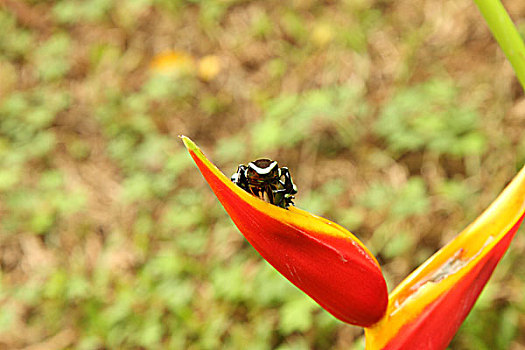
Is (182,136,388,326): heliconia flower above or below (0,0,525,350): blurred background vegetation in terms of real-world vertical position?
above

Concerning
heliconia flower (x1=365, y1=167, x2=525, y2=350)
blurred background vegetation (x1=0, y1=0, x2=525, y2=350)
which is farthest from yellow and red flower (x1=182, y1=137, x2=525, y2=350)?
blurred background vegetation (x1=0, y1=0, x2=525, y2=350)

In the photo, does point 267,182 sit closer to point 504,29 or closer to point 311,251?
point 311,251

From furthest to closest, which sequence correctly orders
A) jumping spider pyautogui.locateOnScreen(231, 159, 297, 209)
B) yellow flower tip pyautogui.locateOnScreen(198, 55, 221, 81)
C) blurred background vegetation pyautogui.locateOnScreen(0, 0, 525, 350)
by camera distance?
yellow flower tip pyautogui.locateOnScreen(198, 55, 221, 81) → blurred background vegetation pyautogui.locateOnScreen(0, 0, 525, 350) → jumping spider pyautogui.locateOnScreen(231, 159, 297, 209)

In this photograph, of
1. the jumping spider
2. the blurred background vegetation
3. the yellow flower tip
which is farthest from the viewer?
the yellow flower tip

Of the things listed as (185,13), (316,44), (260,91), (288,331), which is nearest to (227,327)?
(288,331)

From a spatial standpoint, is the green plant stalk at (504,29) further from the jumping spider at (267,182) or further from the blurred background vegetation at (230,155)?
the blurred background vegetation at (230,155)

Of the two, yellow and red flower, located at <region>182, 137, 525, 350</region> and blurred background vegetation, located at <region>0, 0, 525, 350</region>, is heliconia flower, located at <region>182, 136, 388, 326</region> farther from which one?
blurred background vegetation, located at <region>0, 0, 525, 350</region>

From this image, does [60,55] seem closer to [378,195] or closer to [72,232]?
[72,232]

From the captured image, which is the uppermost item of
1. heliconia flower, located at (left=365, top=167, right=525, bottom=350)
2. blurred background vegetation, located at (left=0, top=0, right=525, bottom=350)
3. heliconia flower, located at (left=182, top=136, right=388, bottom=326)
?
heliconia flower, located at (left=182, top=136, right=388, bottom=326)

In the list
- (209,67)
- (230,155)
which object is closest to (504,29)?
(230,155)
